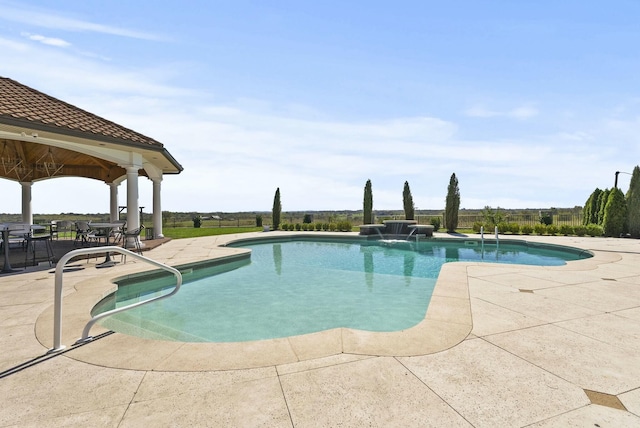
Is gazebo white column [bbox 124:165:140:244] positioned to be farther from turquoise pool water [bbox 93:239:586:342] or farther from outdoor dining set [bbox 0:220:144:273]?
turquoise pool water [bbox 93:239:586:342]

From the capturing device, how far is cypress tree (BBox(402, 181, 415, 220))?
68.8 feet

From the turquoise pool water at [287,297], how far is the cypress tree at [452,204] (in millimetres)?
8434

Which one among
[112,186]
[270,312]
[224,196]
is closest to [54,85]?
[112,186]

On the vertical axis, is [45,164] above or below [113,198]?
above

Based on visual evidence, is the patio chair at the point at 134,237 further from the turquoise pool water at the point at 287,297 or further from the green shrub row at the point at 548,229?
the green shrub row at the point at 548,229

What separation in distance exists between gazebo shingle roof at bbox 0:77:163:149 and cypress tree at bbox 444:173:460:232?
16510mm

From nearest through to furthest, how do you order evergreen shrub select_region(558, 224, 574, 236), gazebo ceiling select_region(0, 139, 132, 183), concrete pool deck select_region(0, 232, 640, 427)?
concrete pool deck select_region(0, 232, 640, 427)
gazebo ceiling select_region(0, 139, 132, 183)
evergreen shrub select_region(558, 224, 574, 236)

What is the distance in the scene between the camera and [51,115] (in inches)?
318

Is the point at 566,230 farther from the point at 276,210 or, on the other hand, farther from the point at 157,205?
the point at 157,205

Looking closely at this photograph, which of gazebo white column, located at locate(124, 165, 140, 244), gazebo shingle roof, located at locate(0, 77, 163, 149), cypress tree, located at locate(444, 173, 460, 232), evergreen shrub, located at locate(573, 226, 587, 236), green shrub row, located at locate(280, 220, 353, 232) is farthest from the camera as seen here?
green shrub row, located at locate(280, 220, 353, 232)

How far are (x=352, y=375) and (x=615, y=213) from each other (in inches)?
769

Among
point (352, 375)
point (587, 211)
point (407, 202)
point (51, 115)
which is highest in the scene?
point (51, 115)

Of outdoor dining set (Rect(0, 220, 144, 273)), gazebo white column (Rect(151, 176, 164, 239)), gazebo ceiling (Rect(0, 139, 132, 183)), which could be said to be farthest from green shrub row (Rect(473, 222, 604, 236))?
gazebo ceiling (Rect(0, 139, 132, 183))

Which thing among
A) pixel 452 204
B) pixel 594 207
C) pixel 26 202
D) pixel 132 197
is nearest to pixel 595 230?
pixel 594 207
